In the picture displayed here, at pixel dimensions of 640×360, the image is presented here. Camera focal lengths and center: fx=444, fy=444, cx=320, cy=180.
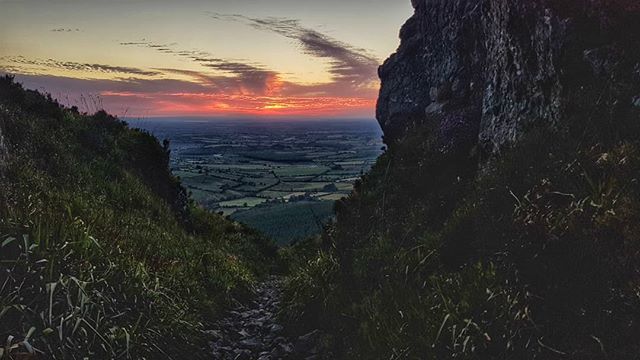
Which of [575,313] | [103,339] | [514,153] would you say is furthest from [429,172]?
[103,339]

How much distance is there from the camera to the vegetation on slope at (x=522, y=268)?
180 inches

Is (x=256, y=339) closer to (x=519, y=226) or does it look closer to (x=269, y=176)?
(x=519, y=226)

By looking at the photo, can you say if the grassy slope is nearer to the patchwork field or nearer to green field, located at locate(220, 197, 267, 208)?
the patchwork field

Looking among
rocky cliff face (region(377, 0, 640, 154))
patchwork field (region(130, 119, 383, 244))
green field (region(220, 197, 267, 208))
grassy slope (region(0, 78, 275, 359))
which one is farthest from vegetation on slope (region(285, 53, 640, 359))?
green field (region(220, 197, 267, 208))

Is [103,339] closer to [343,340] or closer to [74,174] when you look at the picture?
[343,340]

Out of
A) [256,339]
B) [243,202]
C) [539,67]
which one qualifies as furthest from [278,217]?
[539,67]

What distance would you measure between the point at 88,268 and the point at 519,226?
5612mm

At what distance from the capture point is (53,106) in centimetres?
1705

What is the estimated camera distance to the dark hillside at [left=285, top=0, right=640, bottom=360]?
4672mm

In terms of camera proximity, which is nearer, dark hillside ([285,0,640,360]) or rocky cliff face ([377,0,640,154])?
dark hillside ([285,0,640,360])

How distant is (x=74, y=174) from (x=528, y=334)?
36.9 feet

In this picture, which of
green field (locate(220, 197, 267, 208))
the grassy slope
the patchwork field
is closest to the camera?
the grassy slope

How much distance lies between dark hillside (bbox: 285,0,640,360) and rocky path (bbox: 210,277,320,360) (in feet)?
1.50

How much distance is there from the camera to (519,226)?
5801 mm
